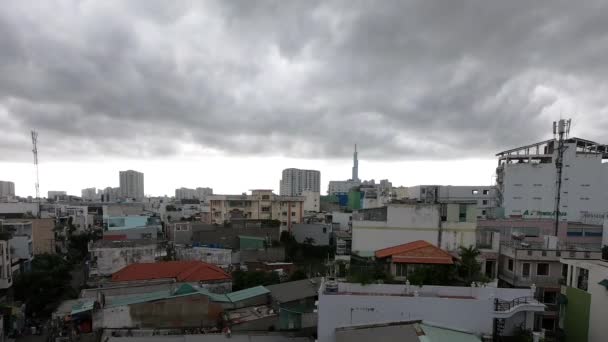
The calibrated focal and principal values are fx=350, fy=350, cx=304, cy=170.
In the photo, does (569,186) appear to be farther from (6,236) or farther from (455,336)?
(6,236)

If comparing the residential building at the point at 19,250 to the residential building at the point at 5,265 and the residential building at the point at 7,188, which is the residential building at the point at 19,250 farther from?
the residential building at the point at 7,188

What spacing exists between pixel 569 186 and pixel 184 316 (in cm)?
4182

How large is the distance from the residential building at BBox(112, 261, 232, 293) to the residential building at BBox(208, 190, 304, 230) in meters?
21.8

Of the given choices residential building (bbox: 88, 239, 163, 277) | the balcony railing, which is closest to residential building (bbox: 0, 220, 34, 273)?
residential building (bbox: 88, 239, 163, 277)

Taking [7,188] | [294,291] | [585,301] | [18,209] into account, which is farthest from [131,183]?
[585,301]

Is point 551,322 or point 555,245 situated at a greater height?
point 555,245

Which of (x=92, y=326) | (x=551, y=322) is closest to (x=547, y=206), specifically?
(x=551, y=322)

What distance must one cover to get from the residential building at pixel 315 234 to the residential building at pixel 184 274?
18.2m

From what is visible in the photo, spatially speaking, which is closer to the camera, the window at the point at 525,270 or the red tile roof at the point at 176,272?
the window at the point at 525,270

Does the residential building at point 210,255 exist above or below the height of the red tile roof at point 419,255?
below

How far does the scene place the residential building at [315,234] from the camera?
37.6 metres

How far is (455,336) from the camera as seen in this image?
9.20 metres

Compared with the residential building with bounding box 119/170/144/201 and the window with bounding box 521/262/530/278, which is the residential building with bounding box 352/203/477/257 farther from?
the residential building with bounding box 119/170/144/201

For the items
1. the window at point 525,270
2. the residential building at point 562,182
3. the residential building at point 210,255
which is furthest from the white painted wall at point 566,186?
the residential building at point 210,255
